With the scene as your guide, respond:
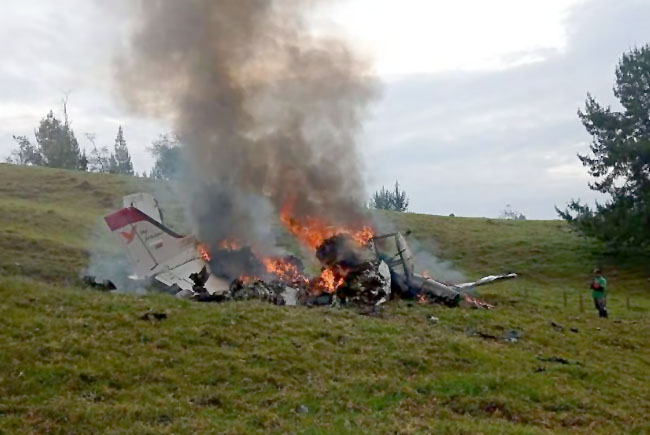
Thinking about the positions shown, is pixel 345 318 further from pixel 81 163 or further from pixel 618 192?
pixel 81 163

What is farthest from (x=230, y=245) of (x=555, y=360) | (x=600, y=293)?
(x=600, y=293)

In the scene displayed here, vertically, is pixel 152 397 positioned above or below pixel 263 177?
below

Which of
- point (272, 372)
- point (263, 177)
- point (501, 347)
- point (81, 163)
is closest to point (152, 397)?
Result: point (272, 372)

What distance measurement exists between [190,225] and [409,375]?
15.7m

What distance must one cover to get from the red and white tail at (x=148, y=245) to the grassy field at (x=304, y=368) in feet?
20.0

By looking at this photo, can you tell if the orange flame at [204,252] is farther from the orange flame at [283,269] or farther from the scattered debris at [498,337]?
the scattered debris at [498,337]

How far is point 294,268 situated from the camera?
26.3 m

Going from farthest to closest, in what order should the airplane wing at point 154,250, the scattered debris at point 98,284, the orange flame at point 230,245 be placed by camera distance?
the orange flame at point 230,245 → the airplane wing at point 154,250 → the scattered debris at point 98,284

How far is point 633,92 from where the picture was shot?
43094 millimetres

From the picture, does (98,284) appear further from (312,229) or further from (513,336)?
(513,336)

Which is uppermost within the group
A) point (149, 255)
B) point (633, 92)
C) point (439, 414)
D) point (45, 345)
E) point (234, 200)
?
point (633, 92)

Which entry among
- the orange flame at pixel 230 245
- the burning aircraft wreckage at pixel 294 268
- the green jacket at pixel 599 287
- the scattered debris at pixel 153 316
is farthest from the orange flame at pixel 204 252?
the green jacket at pixel 599 287

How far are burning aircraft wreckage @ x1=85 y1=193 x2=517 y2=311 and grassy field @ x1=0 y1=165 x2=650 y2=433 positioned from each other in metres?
1.76

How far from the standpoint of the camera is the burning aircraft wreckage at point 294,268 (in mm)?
22781
